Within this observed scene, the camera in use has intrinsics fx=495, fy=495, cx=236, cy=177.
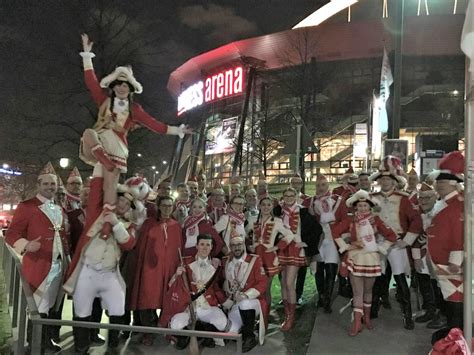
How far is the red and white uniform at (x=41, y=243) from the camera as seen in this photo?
16.0 ft

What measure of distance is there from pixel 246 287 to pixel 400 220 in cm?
211

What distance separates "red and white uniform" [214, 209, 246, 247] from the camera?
596 centimetres

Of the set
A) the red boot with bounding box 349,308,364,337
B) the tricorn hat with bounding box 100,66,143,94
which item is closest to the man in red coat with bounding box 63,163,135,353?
the tricorn hat with bounding box 100,66,143,94

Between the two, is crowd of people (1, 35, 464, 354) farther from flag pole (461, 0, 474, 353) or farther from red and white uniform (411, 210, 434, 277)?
flag pole (461, 0, 474, 353)

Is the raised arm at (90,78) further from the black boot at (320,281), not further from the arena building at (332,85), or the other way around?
the arena building at (332,85)

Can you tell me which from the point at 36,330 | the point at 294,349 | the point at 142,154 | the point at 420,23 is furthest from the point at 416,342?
the point at 420,23

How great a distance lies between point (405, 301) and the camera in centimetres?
570

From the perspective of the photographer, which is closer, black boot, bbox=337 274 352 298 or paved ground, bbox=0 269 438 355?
paved ground, bbox=0 269 438 355

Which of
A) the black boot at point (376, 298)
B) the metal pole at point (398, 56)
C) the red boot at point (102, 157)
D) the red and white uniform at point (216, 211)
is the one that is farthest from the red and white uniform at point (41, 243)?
the metal pole at point (398, 56)

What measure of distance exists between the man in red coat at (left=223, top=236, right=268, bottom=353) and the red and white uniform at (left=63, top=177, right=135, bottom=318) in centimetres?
115

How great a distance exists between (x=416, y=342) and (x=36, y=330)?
3.89 metres

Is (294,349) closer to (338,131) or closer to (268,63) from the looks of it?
(338,131)

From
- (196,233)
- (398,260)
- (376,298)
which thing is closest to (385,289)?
(376,298)

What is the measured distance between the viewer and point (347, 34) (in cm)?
2388
